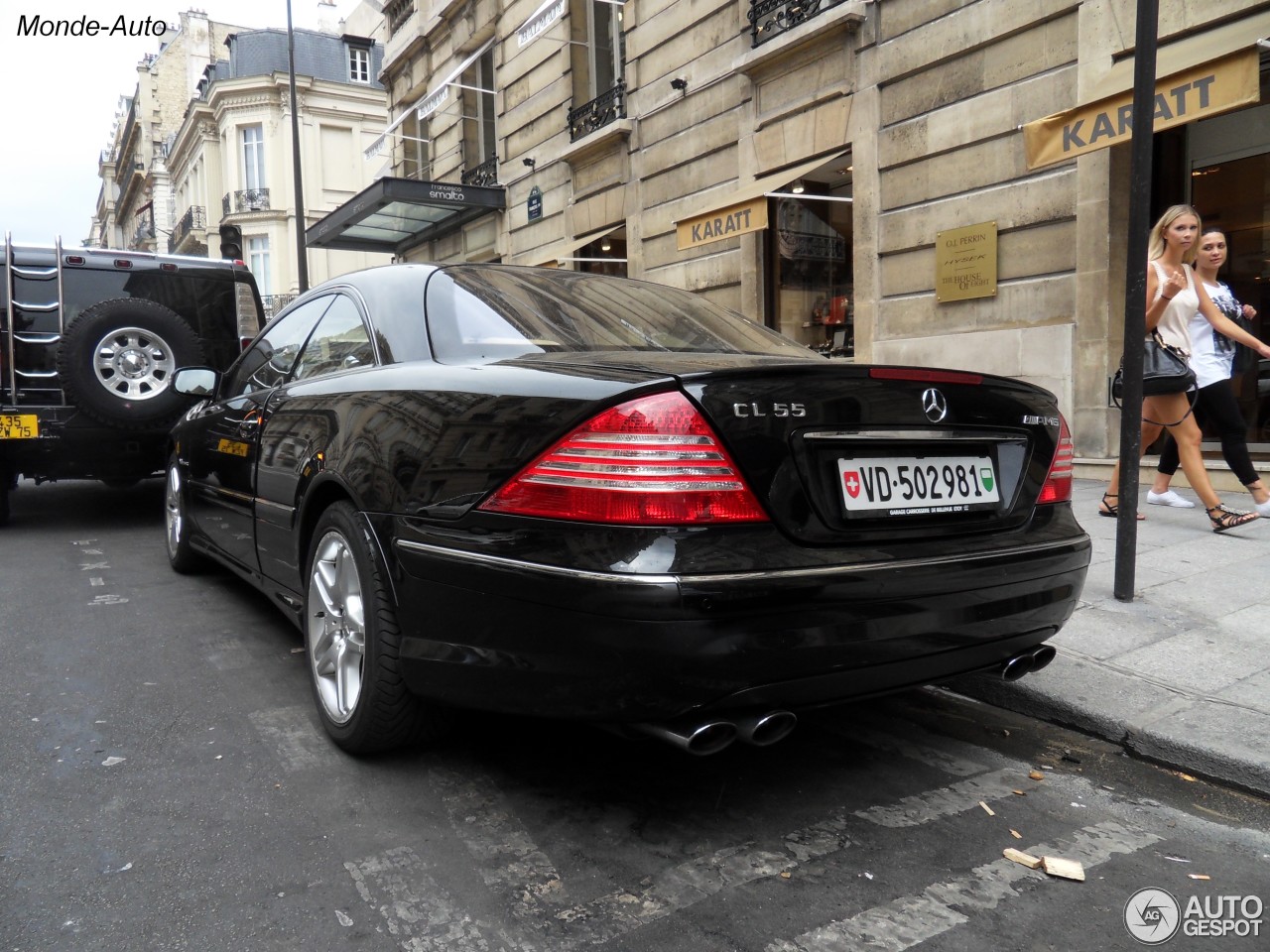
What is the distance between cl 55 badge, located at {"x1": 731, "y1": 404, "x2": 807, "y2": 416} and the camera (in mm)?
2150

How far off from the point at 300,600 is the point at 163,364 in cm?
438

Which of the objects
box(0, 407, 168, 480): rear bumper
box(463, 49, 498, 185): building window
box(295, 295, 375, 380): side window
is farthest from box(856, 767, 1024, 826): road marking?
box(463, 49, 498, 185): building window

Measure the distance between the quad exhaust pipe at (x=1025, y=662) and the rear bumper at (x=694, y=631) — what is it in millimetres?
55

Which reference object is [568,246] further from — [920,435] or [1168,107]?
[920,435]

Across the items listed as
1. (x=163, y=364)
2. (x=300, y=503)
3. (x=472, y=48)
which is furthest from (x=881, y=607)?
(x=472, y=48)

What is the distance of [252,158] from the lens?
4281 centimetres

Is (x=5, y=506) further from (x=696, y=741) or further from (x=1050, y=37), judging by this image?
(x=1050, y=37)

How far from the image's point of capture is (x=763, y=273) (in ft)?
39.8

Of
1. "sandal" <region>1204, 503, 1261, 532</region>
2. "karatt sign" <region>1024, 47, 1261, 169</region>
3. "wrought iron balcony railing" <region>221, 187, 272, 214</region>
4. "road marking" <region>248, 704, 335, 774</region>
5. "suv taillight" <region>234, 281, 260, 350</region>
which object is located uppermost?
"wrought iron balcony railing" <region>221, 187, 272, 214</region>

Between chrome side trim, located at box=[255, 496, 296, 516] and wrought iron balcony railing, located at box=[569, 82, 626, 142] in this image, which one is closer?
chrome side trim, located at box=[255, 496, 296, 516]

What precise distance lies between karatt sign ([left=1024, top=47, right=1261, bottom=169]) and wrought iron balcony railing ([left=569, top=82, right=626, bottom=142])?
839 cm

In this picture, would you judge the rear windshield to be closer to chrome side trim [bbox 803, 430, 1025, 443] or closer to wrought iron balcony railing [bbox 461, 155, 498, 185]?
chrome side trim [bbox 803, 430, 1025, 443]

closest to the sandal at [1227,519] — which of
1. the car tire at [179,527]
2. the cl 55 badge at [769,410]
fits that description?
the cl 55 badge at [769,410]

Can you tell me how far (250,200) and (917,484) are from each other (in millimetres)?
45463
